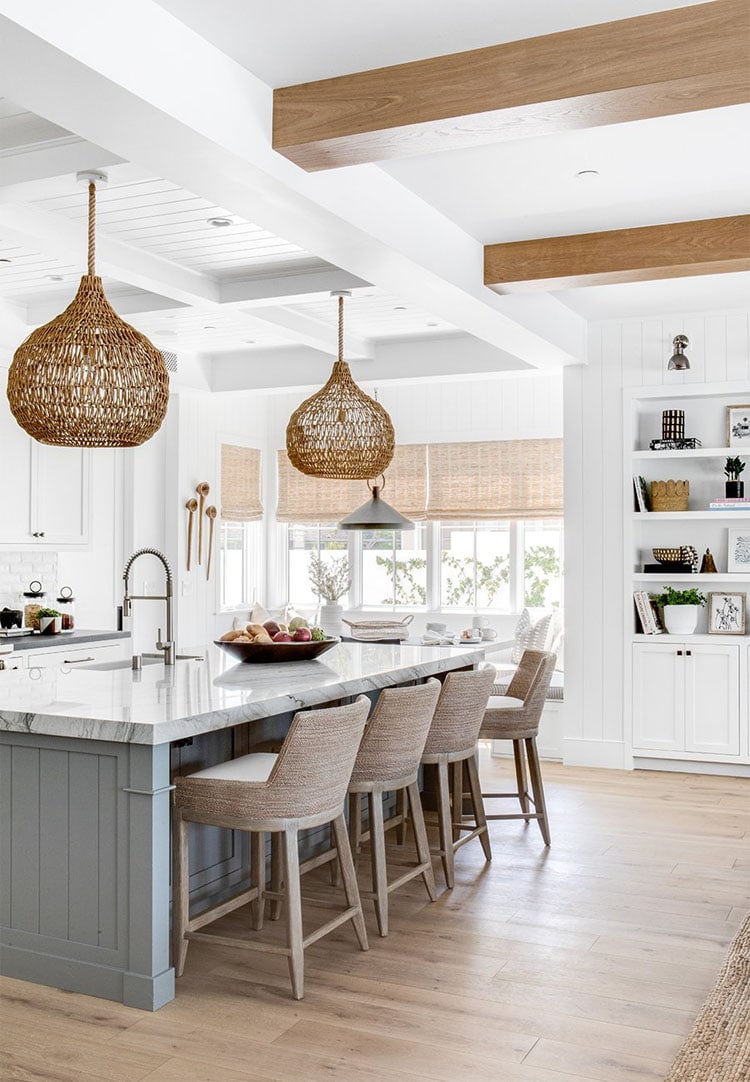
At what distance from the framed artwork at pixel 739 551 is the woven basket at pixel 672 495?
36cm

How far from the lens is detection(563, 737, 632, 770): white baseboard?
661 centimetres

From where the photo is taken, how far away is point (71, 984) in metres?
3.19

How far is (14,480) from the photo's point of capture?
642 cm

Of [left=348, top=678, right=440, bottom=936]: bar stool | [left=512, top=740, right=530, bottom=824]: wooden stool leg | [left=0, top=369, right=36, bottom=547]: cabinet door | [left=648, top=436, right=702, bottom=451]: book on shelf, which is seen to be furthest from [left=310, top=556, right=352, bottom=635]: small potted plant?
[left=348, top=678, right=440, bottom=936]: bar stool

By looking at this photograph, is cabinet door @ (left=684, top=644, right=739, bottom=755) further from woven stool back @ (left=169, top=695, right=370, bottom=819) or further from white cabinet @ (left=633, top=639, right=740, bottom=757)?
woven stool back @ (left=169, top=695, right=370, bottom=819)

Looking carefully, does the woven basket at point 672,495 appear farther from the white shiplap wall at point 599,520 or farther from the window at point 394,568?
the window at point 394,568

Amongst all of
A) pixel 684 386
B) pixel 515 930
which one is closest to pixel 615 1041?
pixel 515 930

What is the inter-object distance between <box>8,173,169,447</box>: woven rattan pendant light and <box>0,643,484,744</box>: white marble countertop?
2.95 ft

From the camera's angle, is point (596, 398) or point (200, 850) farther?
point (596, 398)

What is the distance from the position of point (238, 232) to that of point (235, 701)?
2360mm

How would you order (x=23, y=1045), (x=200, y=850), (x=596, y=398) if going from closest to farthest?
1. (x=23, y=1045)
2. (x=200, y=850)
3. (x=596, y=398)

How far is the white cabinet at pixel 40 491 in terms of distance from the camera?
6.38m

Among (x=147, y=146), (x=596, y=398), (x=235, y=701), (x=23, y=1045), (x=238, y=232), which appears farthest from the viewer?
(x=596, y=398)

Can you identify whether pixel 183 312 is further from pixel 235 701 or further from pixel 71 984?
pixel 71 984
